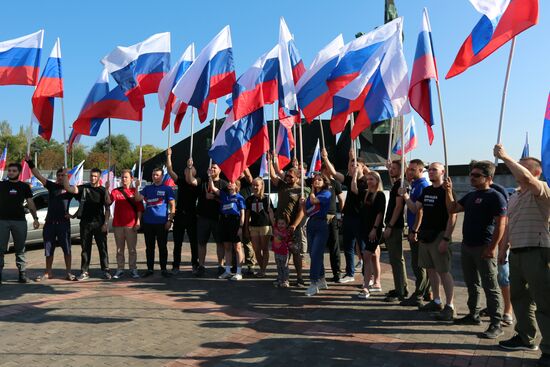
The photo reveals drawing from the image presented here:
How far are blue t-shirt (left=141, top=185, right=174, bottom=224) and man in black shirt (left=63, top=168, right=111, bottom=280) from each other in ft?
2.37

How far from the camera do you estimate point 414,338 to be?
4602 millimetres

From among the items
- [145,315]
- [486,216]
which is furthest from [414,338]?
[145,315]

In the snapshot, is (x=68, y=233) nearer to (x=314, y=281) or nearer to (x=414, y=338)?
(x=314, y=281)

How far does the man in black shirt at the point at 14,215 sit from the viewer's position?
285 inches

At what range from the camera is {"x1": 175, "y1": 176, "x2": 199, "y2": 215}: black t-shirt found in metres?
7.79

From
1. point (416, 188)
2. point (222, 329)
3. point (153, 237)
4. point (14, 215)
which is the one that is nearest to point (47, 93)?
point (14, 215)

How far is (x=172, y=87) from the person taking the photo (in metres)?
7.55

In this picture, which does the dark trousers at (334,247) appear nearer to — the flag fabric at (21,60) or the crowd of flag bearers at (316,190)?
the crowd of flag bearers at (316,190)

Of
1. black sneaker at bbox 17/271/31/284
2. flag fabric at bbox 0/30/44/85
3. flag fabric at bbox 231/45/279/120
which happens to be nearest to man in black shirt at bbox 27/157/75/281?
black sneaker at bbox 17/271/31/284

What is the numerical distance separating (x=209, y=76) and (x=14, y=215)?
4.03m

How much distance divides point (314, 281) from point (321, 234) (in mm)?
707

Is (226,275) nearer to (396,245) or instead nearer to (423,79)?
(396,245)

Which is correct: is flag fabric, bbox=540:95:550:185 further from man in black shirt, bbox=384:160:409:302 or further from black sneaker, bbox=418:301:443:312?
black sneaker, bbox=418:301:443:312

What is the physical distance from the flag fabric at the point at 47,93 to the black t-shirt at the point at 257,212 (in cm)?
373
